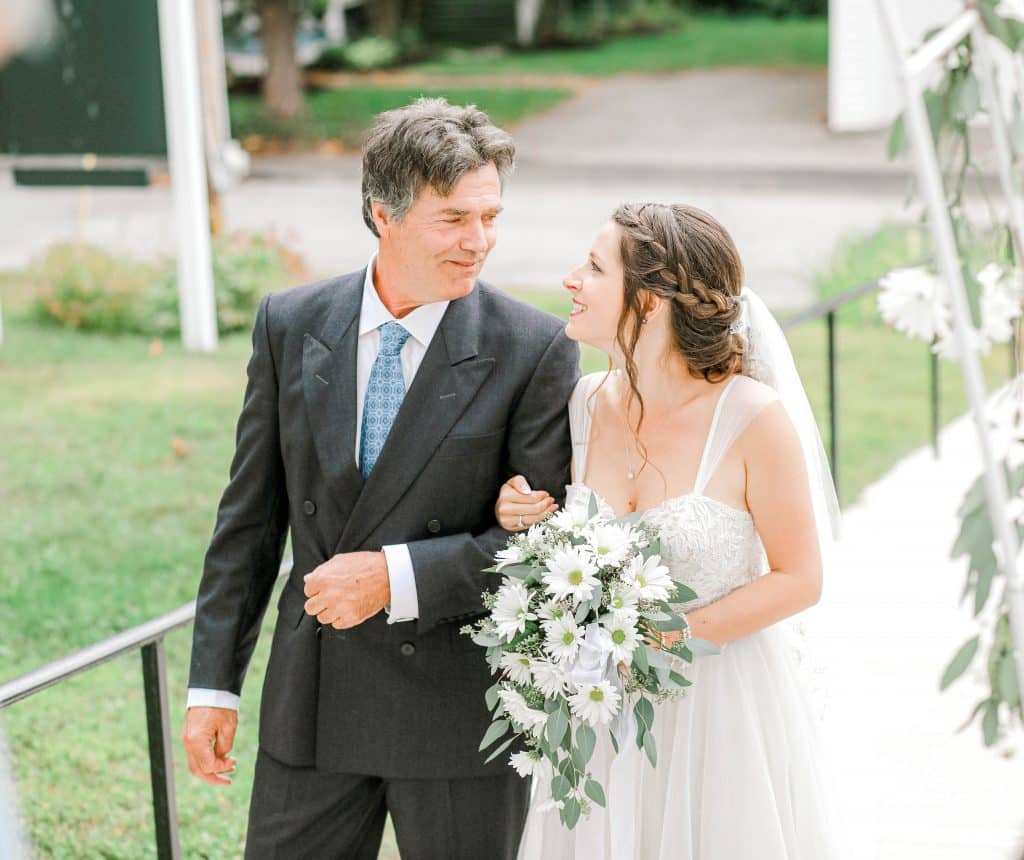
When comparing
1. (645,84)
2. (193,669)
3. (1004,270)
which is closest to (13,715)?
(193,669)

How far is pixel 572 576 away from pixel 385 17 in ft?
70.9

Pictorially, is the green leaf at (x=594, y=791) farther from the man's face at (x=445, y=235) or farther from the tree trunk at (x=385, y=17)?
the tree trunk at (x=385, y=17)

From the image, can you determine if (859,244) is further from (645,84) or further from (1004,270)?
(1004,270)

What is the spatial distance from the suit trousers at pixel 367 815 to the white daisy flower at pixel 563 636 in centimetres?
39

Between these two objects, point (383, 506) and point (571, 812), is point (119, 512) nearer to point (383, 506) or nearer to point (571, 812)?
point (383, 506)

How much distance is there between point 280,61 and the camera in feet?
63.8

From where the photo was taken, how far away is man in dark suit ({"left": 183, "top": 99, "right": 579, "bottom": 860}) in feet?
7.85

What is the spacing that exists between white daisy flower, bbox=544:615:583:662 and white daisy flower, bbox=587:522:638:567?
101 mm

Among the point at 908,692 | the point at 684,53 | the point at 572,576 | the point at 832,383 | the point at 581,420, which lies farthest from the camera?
the point at 684,53

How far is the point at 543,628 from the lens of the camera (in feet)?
7.61

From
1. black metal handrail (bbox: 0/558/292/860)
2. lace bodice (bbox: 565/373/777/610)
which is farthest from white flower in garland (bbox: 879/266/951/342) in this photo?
black metal handrail (bbox: 0/558/292/860)

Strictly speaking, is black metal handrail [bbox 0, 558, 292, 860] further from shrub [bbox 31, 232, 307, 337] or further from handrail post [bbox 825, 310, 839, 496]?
shrub [bbox 31, 232, 307, 337]

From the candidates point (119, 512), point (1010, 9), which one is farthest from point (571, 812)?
point (119, 512)

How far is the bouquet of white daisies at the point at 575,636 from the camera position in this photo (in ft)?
7.48
